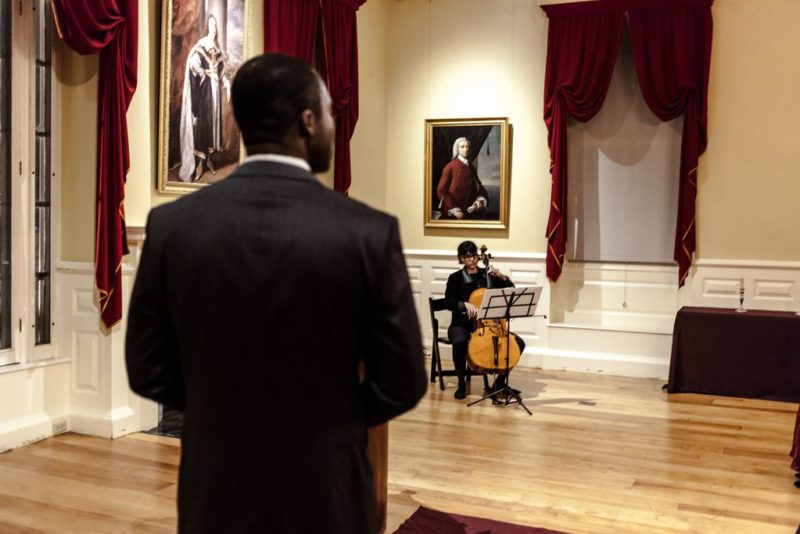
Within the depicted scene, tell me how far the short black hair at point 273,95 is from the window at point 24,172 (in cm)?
447

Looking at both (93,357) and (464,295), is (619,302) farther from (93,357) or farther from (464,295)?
(93,357)

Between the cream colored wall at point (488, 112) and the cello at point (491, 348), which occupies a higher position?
the cream colored wall at point (488, 112)

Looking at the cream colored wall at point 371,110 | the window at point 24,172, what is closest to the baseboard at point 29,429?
the window at point 24,172

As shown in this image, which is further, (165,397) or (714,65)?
(714,65)

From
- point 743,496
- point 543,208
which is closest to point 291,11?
point 543,208

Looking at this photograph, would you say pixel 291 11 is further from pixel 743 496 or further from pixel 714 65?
pixel 743 496

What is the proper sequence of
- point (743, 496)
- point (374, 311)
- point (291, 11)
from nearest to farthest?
point (374, 311), point (743, 496), point (291, 11)

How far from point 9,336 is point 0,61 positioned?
179 cm

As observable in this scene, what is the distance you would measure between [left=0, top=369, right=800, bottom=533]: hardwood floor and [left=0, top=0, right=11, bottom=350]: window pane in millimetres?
892

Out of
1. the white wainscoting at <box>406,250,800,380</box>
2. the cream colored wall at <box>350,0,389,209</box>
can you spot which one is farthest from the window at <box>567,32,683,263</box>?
the cream colored wall at <box>350,0,389,209</box>

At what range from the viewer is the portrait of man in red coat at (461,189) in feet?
30.0

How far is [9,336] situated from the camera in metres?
5.45

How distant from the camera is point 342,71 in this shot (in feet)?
27.0

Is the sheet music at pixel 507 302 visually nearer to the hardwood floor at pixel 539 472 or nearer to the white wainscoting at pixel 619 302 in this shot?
the hardwood floor at pixel 539 472
